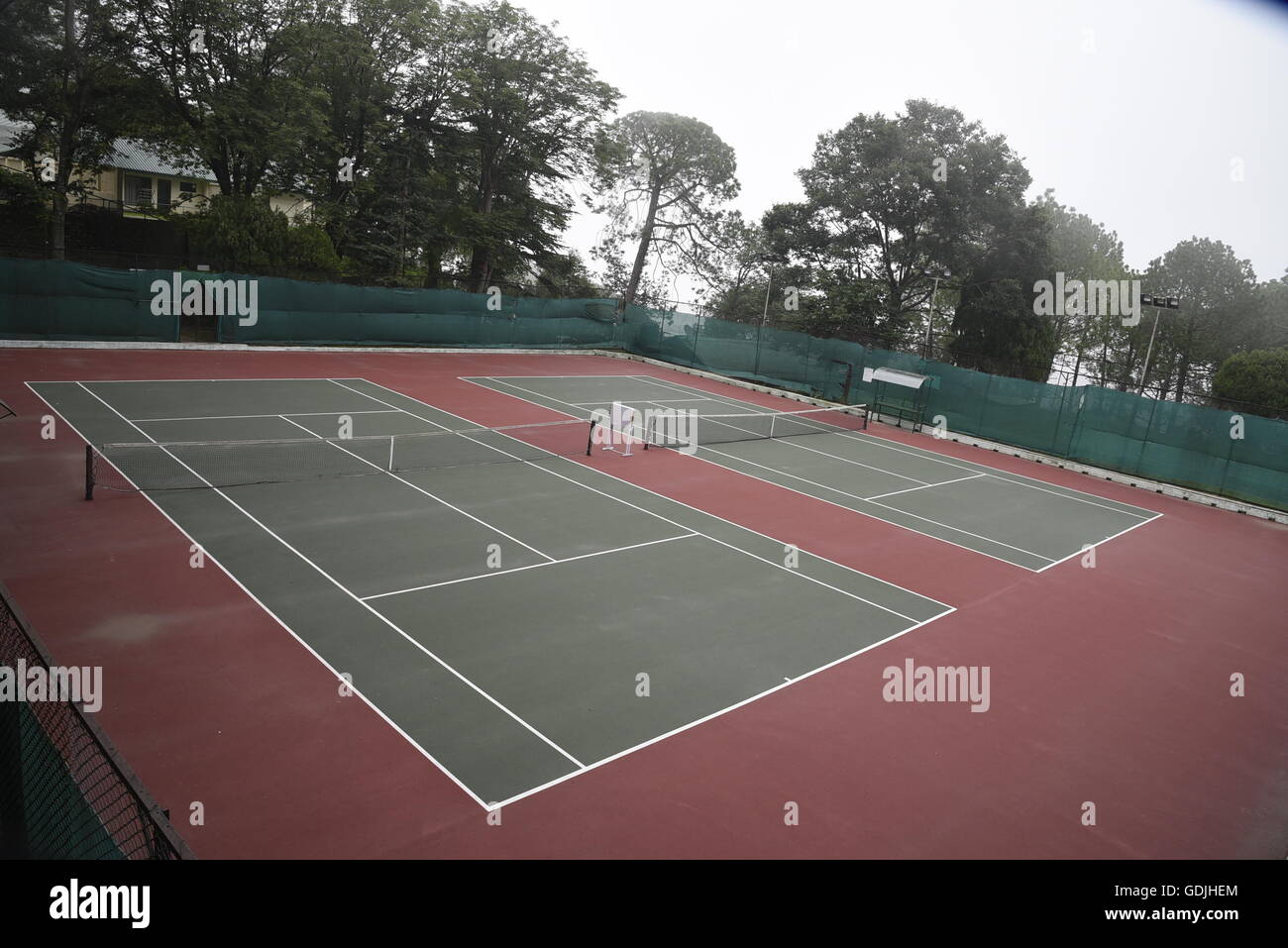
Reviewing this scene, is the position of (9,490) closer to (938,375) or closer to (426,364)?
(426,364)

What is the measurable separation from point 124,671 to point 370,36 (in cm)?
3487

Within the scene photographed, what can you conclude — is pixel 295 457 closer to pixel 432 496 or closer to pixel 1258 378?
pixel 432 496

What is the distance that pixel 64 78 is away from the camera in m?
29.5

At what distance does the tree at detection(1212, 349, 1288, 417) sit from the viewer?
34.8 meters

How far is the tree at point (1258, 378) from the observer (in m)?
34.8

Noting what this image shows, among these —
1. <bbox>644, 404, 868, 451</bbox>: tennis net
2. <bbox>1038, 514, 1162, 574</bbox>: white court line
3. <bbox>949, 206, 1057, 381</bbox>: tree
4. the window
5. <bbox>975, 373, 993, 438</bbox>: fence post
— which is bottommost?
<bbox>1038, 514, 1162, 574</bbox>: white court line

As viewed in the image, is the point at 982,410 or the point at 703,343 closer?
the point at 982,410

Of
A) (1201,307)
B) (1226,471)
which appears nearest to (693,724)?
(1226,471)

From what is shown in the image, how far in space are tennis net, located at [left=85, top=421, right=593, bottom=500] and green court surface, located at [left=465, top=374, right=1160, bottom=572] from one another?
442 cm

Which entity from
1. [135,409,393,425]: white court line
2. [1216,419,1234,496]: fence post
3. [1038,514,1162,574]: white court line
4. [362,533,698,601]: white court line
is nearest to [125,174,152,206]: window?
[135,409,393,425]: white court line

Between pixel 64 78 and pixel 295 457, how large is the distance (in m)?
21.8

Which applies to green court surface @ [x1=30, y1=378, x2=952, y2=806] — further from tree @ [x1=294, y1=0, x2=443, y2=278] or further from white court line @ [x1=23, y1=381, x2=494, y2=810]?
tree @ [x1=294, y1=0, x2=443, y2=278]
